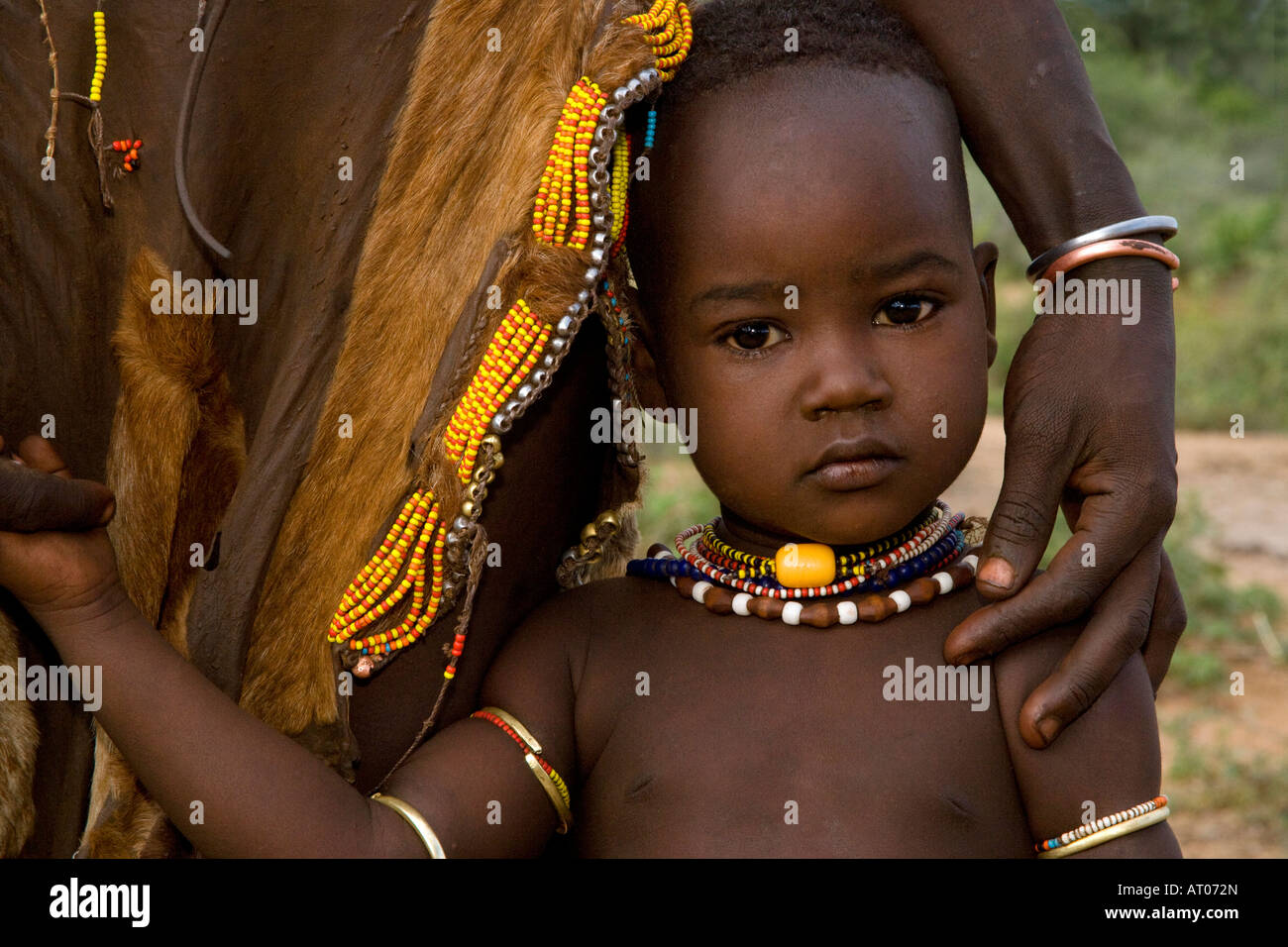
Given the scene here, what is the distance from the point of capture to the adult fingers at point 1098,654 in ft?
5.48

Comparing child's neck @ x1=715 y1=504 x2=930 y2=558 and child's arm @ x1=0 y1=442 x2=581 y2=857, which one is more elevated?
child's neck @ x1=715 y1=504 x2=930 y2=558

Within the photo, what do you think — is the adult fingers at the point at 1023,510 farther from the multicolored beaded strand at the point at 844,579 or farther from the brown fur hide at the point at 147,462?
the brown fur hide at the point at 147,462

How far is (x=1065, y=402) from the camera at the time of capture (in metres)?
1.76

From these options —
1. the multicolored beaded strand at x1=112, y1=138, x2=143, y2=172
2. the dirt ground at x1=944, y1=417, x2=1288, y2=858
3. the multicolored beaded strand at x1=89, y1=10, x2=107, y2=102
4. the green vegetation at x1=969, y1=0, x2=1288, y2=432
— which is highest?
the green vegetation at x1=969, y1=0, x2=1288, y2=432

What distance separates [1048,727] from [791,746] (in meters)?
0.32

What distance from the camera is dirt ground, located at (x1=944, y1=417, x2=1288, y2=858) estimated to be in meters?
4.05

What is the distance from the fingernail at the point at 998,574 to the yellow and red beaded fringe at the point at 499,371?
63 centimetres

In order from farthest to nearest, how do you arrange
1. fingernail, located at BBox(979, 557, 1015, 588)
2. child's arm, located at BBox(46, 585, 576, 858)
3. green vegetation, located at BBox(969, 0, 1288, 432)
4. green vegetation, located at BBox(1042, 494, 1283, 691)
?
green vegetation, located at BBox(969, 0, 1288, 432) < green vegetation, located at BBox(1042, 494, 1283, 691) < fingernail, located at BBox(979, 557, 1015, 588) < child's arm, located at BBox(46, 585, 576, 858)

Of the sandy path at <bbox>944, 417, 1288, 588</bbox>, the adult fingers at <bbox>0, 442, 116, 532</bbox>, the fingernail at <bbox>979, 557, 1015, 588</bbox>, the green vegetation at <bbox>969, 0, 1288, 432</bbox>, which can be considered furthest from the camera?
the green vegetation at <bbox>969, 0, 1288, 432</bbox>

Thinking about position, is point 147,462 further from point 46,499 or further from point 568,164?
point 568,164

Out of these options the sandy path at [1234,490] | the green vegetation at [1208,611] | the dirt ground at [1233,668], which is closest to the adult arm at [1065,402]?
the dirt ground at [1233,668]

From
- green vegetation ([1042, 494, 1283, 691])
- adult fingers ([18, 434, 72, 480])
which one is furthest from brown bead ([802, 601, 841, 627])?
green vegetation ([1042, 494, 1283, 691])

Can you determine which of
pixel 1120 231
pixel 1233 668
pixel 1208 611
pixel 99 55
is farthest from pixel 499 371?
pixel 1208 611

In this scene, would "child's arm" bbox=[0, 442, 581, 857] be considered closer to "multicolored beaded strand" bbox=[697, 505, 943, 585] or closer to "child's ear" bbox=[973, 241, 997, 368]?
"multicolored beaded strand" bbox=[697, 505, 943, 585]
